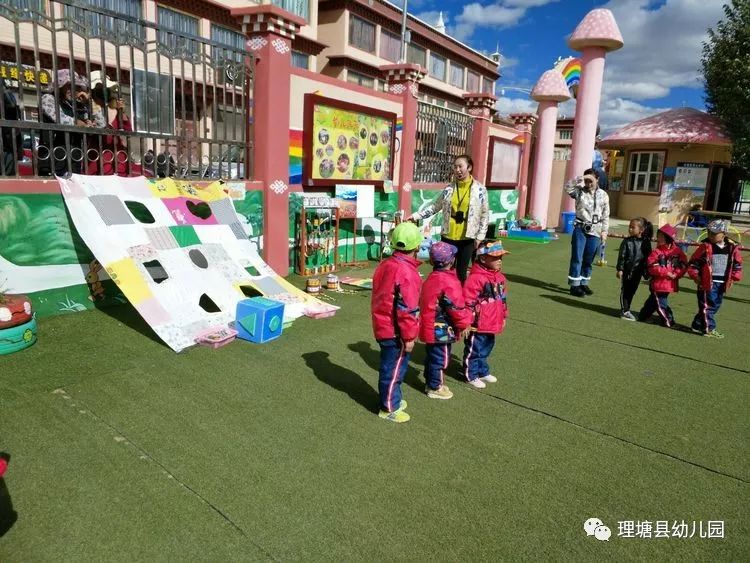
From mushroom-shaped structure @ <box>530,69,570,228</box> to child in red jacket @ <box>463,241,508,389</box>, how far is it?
518 inches

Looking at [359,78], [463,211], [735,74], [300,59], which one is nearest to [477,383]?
[463,211]

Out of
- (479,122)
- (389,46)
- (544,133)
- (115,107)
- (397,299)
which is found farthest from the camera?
(389,46)

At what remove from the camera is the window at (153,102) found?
6.21 metres

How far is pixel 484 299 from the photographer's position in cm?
437

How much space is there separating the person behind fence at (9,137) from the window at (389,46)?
2789 cm

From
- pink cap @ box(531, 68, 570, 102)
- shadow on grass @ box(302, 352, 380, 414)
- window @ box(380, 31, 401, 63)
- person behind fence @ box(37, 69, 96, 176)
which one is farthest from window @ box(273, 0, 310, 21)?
shadow on grass @ box(302, 352, 380, 414)

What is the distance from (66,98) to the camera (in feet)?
19.0

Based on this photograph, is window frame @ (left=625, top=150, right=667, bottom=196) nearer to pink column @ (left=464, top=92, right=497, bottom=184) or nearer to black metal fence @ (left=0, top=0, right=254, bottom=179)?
pink column @ (left=464, top=92, right=497, bottom=184)

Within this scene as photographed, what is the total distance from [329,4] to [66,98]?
2527cm

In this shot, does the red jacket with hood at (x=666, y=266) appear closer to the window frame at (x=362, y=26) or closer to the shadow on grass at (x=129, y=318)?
the shadow on grass at (x=129, y=318)

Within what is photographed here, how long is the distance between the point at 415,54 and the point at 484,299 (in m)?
32.7

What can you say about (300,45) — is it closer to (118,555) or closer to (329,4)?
(329,4)

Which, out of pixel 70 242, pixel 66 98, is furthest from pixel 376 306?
pixel 66 98

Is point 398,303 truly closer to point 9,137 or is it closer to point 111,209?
point 111,209
